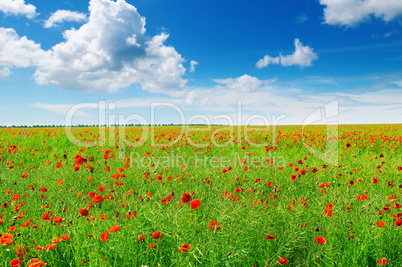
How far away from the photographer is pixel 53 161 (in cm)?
677

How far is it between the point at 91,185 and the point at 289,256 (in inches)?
131

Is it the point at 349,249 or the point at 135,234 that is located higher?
the point at 135,234

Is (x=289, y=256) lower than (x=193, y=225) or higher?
lower

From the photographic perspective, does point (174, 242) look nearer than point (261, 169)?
Yes

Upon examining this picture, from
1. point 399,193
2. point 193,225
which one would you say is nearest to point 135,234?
point 193,225

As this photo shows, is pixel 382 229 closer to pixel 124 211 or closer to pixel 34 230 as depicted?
pixel 124 211

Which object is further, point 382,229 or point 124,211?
point 124,211

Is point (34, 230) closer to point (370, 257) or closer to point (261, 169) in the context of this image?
point (370, 257)

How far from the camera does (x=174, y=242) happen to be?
2.00m

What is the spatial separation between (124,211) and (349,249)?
7.61 ft

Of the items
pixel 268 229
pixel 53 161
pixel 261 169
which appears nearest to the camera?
pixel 268 229

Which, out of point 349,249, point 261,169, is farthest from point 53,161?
point 349,249

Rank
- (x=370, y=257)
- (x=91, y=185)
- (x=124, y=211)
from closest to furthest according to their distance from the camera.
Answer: (x=370, y=257), (x=124, y=211), (x=91, y=185)

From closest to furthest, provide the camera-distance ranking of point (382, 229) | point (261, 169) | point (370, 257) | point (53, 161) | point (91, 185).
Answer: point (370, 257) < point (382, 229) < point (91, 185) < point (261, 169) < point (53, 161)
